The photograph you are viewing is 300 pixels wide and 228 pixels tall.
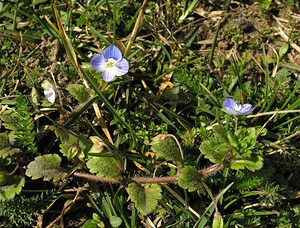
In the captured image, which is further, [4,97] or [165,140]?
[4,97]

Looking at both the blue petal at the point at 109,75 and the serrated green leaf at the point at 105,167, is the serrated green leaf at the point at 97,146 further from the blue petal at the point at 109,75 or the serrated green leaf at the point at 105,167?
the blue petal at the point at 109,75

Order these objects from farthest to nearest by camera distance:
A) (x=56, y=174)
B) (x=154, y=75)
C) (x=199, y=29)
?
(x=199, y=29), (x=154, y=75), (x=56, y=174)

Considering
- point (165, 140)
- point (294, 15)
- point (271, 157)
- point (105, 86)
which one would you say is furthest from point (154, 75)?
point (294, 15)

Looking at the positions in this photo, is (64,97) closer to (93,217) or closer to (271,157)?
(93,217)

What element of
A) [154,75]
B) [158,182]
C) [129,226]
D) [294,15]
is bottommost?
[129,226]

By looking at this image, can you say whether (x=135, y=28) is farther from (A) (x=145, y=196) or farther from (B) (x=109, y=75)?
(A) (x=145, y=196)

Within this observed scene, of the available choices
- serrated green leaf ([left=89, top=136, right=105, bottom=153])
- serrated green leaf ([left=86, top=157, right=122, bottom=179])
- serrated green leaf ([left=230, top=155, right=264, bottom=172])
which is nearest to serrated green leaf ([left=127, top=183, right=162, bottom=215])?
serrated green leaf ([left=86, top=157, right=122, bottom=179])

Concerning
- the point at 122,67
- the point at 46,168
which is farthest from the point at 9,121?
the point at 122,67
